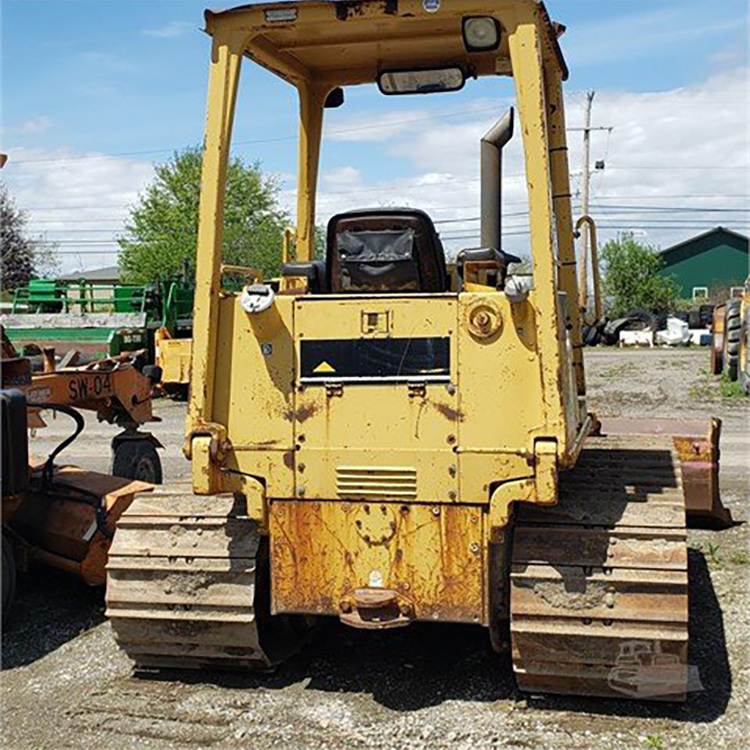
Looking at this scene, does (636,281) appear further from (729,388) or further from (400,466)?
(400,466)

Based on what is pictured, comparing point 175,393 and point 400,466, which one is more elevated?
point 400,466

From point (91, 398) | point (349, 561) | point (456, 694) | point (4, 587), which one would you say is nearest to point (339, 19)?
point (349, 561)

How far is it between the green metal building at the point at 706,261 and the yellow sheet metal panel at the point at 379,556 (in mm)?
63197

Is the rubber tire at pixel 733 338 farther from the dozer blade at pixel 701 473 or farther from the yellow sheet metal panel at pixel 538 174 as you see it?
the yellow sheet metal panel at pixel 538 174

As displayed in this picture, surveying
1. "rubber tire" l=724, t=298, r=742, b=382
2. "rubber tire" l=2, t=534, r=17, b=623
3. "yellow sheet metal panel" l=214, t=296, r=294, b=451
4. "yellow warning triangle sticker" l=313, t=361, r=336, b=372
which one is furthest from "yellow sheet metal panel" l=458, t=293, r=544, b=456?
"rubber tire" l=724, t=298, r=742, b=382

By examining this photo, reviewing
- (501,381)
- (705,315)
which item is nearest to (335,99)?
(501,381)

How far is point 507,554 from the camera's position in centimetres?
497

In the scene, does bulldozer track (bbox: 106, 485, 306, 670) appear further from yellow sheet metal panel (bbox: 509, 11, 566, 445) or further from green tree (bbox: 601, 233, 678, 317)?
green tree (bbox: 601, 233, 678, 317)

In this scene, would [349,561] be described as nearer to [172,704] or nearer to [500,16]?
[172,704]

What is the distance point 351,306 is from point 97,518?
8.07ft

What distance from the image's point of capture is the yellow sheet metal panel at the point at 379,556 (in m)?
4.83

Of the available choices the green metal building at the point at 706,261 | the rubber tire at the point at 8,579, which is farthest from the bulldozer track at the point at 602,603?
the green metal building at the point at 706,261

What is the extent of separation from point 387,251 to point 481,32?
1075 millimetres

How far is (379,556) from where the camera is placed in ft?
16.1
